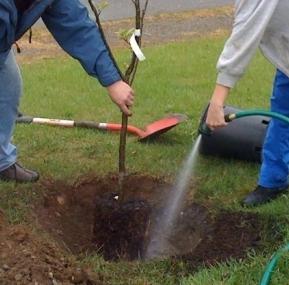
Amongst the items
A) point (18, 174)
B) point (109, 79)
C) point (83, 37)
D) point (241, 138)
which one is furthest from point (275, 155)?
point (18, 174)

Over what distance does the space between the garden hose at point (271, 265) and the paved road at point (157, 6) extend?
743cm

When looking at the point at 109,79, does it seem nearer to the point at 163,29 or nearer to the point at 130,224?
the point at 130,224

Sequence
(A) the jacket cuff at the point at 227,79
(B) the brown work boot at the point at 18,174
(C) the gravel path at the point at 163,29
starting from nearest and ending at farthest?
1. (A) the jacket cuff at the point at 227,79
2. (B) the brown work boot at the point at 18,174
3. (C) the gravel path at the point at 163,29

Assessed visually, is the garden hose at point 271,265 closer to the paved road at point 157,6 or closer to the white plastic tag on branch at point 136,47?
the white plastic tag on branch at point 136,47

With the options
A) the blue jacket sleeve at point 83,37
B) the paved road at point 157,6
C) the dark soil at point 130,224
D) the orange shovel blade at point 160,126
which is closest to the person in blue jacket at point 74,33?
the blue jacket sleeve at point 83,37

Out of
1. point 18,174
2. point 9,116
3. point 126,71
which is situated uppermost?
point 126,71

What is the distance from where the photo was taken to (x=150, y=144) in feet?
16.4

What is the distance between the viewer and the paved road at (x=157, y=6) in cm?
1062

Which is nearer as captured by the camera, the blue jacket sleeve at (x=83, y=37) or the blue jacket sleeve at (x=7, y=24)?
the blue jacket sleeve at (x=7, y=24)

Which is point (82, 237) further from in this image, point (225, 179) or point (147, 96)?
point (147, 96)

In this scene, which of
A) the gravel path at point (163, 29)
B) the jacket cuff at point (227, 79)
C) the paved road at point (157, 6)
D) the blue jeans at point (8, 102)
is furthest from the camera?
the paved road at point (157, 6)

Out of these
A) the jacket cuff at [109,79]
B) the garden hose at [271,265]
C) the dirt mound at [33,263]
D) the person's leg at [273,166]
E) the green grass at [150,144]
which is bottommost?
the green grass at [150,144]

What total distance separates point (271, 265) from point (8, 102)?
1.83 m

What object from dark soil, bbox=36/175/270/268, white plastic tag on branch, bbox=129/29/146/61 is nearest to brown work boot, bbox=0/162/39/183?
dark soil, bbox=36/175/270/268
